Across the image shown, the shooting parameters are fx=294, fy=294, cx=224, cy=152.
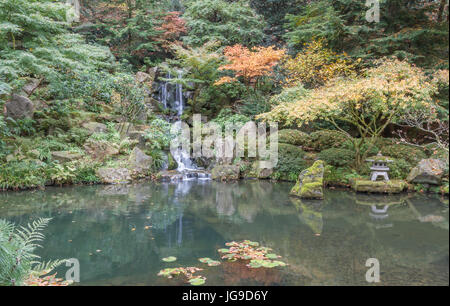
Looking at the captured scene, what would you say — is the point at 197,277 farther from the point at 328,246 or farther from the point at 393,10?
the point at 393,10

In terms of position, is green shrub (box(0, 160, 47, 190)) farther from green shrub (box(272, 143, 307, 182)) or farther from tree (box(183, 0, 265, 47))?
tree (box(183, 0, 265, 47))

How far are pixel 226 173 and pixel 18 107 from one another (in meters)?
7.90

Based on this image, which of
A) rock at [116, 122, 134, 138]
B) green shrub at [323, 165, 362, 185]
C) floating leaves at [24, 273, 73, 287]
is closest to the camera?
floating leaves at [24, 273, 73, 287]

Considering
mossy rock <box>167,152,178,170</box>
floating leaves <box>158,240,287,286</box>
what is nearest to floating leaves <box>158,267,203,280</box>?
floating leaves <box>158,240,287,286</box>

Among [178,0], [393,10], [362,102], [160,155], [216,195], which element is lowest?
[216,195]

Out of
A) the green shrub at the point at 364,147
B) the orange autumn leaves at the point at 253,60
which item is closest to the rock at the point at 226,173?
the green shrub at the point at 364,147

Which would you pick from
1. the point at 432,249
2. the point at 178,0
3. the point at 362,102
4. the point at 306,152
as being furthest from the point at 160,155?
the point at 178,0

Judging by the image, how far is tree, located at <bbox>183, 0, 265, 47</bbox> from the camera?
613 inches

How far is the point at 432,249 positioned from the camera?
1521 millimetres

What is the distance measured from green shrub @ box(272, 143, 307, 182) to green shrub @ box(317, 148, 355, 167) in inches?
33.7

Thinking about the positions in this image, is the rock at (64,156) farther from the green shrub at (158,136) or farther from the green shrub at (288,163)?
the green shrub at (288,163)

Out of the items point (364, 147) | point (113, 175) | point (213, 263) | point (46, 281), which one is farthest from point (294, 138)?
point (46, 281)

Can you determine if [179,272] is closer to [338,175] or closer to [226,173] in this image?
[338,175]

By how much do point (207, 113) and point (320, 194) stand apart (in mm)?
9267
